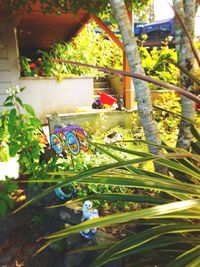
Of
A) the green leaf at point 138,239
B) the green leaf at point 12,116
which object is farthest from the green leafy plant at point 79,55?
the green leaf at point 138,239

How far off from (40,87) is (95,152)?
3689 mm

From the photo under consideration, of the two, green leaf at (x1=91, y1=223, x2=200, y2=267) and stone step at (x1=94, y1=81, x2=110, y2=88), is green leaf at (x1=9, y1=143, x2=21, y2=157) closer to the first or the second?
green leaf at (x1=91, y1=223, x2=200, y2=267)

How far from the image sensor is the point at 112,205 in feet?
8.71

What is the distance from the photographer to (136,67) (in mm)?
2393

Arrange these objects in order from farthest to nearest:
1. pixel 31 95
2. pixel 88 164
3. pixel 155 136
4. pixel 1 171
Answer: pixel 31 95
pixel 1 171
pixel 88 164
pixel 155 136

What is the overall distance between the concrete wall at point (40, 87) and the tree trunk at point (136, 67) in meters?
4.24

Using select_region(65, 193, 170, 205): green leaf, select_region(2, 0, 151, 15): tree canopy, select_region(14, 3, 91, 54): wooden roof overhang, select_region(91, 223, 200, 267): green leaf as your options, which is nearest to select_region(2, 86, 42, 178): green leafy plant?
select_region(65, 193, 170, 205): green leaf

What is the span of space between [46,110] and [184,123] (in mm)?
4645

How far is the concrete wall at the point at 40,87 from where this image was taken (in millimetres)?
6176

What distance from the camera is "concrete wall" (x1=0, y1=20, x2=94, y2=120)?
618cm

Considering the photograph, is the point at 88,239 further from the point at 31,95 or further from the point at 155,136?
the point at 31,95

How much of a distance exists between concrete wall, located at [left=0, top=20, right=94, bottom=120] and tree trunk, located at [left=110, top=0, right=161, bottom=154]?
4.24 meters

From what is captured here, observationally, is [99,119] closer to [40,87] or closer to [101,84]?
[40,87]

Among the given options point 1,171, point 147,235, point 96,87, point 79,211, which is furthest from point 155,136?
point 96,87
